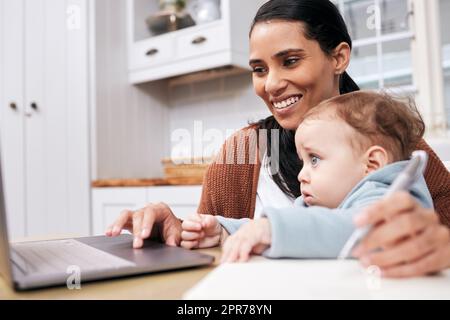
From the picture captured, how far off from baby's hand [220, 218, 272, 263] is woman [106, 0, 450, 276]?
189 mm

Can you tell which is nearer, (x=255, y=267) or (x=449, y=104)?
(x=255, y=267)

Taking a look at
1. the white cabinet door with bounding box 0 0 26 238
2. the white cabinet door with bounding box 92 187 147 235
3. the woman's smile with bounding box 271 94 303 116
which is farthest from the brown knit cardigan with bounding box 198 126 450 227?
the white cabinet door with bounding box 0 0 26 238

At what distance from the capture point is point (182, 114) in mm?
2566

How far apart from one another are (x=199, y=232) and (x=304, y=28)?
1.86ft

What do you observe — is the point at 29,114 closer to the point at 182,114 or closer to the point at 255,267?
the point at 182,114

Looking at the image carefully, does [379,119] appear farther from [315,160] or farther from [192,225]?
[192,225]

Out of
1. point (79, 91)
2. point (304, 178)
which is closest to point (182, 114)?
point (79, 91)

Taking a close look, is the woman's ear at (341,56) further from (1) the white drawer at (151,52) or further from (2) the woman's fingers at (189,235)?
(1) the white drawer at (151,52)

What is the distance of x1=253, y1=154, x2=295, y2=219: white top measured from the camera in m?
1.02

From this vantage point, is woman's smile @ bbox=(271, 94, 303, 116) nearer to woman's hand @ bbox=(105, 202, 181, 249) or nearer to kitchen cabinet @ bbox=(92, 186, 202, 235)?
woman's hand @ bbox=(105, 202, 181, 249)

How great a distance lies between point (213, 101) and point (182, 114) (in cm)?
23

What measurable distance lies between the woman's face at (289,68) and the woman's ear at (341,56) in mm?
15
